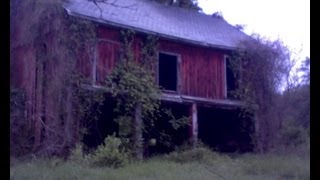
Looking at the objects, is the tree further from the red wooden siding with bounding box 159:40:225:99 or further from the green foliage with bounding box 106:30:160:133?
the green foliage with bounding box 106:30:160:133

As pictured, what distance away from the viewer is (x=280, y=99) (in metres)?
20.7

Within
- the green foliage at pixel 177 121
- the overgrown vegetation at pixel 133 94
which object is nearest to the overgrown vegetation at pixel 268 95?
the green foliage at pixel 177 121

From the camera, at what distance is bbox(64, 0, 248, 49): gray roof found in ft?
57.1

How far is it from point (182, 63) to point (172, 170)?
287 inches

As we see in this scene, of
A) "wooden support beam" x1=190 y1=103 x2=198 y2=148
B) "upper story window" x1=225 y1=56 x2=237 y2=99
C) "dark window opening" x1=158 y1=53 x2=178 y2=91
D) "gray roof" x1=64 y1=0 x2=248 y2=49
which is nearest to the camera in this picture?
"gray roof" x1=64 y1=0 x2=248 y2=49

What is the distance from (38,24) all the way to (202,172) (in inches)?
291

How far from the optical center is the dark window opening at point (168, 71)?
65.2ft

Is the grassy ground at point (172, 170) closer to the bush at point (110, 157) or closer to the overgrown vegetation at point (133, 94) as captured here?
the bush at point (110, 157)

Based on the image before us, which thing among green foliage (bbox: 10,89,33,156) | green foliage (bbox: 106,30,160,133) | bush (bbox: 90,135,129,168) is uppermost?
green foliage (bbox: 106,30,160,133)

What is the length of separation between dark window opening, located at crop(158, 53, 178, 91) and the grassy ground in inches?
177

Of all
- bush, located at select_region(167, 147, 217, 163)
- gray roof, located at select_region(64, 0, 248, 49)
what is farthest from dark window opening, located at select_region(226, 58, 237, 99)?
bush, located at select_region(167, 147, 217, 163)

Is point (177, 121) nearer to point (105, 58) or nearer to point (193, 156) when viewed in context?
point (193, 156)

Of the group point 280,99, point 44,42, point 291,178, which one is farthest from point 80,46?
point 280,99

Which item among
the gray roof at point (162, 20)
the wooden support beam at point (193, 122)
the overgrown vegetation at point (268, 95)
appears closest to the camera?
the gray roof at point (162, 20)
